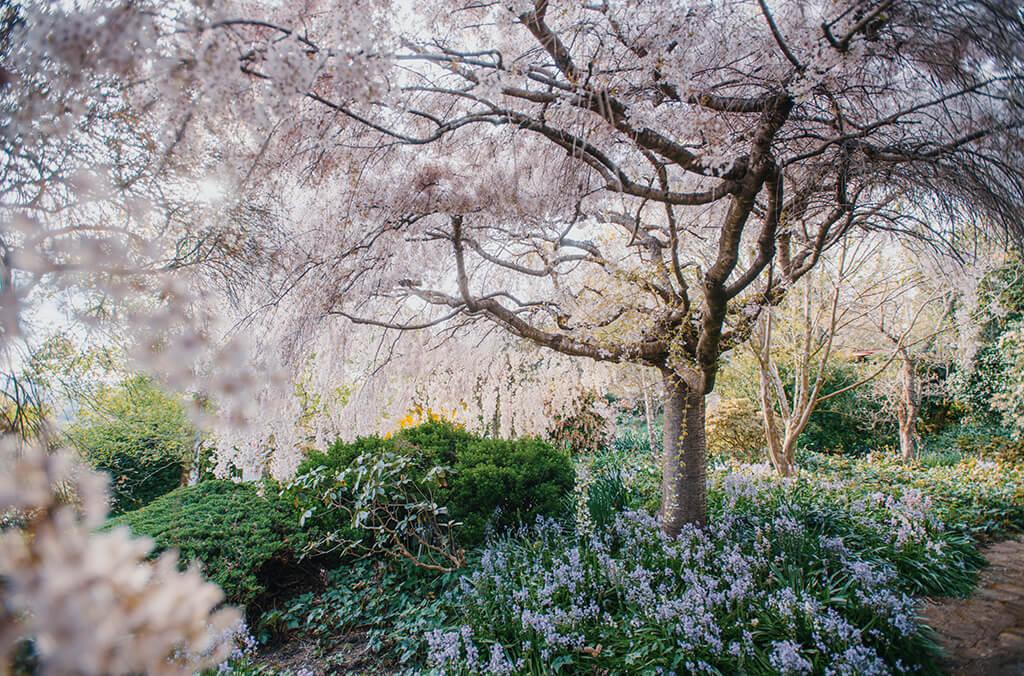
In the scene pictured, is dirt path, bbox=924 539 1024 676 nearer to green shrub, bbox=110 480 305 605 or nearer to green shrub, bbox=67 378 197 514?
green shrub, bbox=110 480 305 605

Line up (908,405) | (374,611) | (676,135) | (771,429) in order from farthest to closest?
(908,405) → (771,429) → (374,611) → (676,135)

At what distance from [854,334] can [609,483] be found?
19.8 feet

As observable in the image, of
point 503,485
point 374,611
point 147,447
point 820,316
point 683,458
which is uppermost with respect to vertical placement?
point 820,316

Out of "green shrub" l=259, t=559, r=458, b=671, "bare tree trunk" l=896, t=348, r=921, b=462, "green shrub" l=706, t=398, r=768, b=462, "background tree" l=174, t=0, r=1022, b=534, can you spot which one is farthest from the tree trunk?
"bare tree trunk" l=896, t=348, r=921, b=462

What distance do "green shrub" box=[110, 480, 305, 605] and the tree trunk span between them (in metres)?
3.13

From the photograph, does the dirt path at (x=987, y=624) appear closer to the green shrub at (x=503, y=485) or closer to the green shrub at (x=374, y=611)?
the green shrub at (x=503, y=485)

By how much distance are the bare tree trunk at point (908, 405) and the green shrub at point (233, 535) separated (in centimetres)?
984

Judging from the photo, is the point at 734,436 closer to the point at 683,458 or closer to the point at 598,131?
the point at 683,458

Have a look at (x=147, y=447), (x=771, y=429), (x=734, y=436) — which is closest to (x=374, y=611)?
(x=771, y=429)

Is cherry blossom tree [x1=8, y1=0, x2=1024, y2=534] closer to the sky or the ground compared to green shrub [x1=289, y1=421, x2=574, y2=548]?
closer to the sky

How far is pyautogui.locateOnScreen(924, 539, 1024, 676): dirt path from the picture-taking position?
2732 millimetres

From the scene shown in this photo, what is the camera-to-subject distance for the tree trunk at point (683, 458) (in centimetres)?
416

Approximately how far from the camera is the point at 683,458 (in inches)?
166

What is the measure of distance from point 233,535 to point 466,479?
6.30ft
